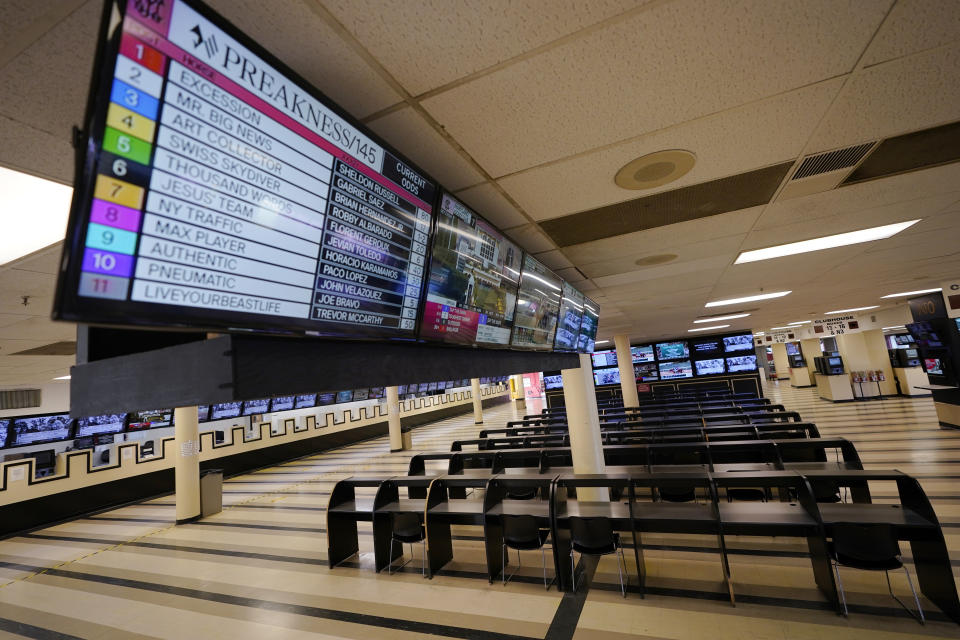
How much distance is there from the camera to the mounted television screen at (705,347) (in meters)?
15.3

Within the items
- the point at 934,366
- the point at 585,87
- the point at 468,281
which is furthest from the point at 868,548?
the point at 934,366

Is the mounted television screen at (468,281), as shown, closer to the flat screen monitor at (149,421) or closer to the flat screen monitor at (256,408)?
the flat screen monitor at (256,408)

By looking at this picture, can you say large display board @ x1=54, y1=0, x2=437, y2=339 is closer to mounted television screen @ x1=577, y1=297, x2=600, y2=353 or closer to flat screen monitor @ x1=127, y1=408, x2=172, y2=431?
mounted television screen @ x1=577, y1=297, x2=600, y2=353

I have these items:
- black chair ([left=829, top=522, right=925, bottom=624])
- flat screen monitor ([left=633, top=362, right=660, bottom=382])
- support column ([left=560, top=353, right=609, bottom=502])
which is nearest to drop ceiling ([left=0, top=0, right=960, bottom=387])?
black chair ([left=829, top=522, right=925, bottom=624])

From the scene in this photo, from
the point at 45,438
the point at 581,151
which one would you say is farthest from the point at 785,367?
the point at 45,438

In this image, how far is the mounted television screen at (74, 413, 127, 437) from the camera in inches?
411

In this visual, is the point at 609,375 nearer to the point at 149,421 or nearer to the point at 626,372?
the point at 626,372

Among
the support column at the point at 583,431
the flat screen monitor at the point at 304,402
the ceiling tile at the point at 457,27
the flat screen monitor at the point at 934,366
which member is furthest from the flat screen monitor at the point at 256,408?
the flat screen monitor at the point at 934,366

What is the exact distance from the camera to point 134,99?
81 centimetres

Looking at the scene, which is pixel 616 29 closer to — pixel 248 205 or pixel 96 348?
pixel 248 205

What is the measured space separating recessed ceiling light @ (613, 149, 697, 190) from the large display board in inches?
50.8

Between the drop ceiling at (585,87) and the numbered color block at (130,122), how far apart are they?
38cm

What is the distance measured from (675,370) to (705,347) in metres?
1.33

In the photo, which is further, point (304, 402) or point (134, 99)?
point (304, 402)
